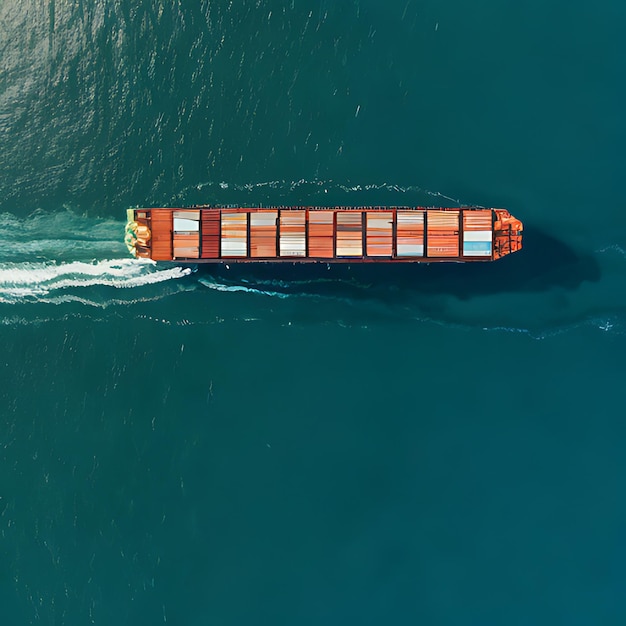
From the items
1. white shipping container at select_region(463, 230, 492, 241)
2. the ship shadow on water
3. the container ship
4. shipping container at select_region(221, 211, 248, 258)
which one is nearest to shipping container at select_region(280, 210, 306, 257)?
the container ship

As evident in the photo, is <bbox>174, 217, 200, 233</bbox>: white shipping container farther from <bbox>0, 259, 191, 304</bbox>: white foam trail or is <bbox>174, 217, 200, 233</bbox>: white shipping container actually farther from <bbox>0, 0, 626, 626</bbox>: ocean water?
<bbox>0, 259, 191, 304</bbox>: white foam trail

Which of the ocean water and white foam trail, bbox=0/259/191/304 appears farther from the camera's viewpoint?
white foam trail, bbox=0/259/191/304

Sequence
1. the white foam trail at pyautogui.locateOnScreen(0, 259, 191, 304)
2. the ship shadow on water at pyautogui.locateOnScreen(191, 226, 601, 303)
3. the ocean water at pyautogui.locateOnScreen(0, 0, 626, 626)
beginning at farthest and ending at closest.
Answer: the white foam trail at pyautogui.locateOnScreen(0, 259, 191, 304)
the ship shadow on water at pyautogui.locateOnScreen(191, 226, 601, 303)
the ocean water at pyautogui.locateOnScreen(0, 0, 626, 626)

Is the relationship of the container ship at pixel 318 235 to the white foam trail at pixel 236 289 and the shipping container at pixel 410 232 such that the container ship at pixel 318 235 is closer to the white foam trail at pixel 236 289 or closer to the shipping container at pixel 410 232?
the shipping container at pixel 410 232

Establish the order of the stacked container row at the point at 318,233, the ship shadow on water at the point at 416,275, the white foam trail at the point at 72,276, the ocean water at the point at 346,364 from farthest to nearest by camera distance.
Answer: the white foam trail at the point at 72,276 → the ship shadow on water at the point at 416,275 → the ocean water at the point at 346,364 → the stacked container row at the point at 318,233

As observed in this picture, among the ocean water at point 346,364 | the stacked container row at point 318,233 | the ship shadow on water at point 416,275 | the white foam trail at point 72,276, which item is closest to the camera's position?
the stacked container row at point 318,233

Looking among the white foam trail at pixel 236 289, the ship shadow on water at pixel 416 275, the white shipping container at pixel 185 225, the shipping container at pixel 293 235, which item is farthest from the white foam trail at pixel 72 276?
the shipping container at pixel 293 235
